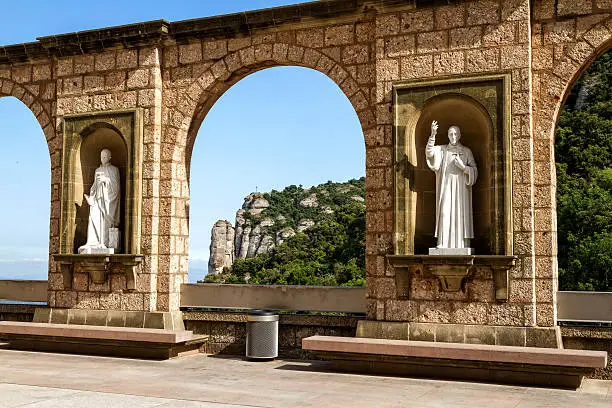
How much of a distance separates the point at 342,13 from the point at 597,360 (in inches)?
224

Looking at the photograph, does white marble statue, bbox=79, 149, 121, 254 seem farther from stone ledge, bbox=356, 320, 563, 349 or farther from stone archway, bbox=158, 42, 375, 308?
stone ledge, bbox=356, 320, 563, 349

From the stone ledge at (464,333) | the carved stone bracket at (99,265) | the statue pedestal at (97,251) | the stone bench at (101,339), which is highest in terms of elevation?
the statue pedestal at (97,251)

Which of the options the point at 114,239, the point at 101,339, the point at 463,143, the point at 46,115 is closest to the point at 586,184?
the point at 463,143

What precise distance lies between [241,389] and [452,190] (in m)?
3.68

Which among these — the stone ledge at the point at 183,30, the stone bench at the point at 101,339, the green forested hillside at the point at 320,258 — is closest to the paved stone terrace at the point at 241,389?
the stone bench at the point at 101,339

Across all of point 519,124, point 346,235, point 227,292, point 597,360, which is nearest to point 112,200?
point 227,292

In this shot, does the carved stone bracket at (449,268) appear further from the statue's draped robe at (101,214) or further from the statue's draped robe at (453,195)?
the statue's draped robe at (101,214)

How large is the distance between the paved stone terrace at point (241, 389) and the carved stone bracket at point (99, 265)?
5.17ft

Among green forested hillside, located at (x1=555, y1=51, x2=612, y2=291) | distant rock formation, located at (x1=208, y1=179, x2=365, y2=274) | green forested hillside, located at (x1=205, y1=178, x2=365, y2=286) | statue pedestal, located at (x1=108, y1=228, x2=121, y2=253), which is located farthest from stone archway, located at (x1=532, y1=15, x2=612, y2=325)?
distant rock formation, located at (x1=208, y1=179, x2=365, y2=274)

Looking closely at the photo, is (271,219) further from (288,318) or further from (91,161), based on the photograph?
(288,318)

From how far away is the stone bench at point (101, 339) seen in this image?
10523mm

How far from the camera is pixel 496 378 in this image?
8648 mm

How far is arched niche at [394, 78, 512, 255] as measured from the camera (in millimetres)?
9109

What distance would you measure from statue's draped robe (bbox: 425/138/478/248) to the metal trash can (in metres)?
2.73
